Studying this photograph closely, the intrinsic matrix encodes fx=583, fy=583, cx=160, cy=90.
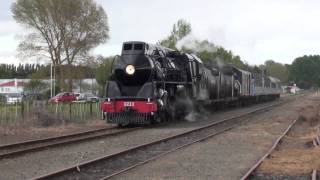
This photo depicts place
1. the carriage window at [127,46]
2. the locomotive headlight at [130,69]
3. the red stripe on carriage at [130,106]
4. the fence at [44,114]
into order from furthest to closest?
the fence at [44,114], the carriage window at [127,46], the locomotive headlight at [130,69], the red stripe on carriage at [130,106]

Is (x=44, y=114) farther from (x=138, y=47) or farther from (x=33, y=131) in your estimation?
(x=138, y=47)

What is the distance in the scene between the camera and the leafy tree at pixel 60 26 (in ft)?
218

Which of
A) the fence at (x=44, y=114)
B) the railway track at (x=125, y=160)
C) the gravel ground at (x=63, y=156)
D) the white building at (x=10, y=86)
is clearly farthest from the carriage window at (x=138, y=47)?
the white building at (x=10, y=86)

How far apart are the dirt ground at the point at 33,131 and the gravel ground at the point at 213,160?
21.4 ft

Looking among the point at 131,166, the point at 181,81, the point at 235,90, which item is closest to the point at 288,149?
the point at 131,166

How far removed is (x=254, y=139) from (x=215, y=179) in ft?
28.8

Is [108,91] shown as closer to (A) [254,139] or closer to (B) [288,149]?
(A) [254,139]

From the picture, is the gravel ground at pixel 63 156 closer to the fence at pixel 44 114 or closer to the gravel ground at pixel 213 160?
the gravel ground at pixel 213 160

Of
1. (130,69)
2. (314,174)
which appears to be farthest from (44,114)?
(314,174)

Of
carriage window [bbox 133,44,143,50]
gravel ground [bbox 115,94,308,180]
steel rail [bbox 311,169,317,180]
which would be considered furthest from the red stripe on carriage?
steel rail [bbox 311,169,317,180]

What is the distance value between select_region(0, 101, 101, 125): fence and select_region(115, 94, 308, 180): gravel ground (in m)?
9.07

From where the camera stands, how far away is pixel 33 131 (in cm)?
2355

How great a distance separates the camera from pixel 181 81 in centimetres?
2811

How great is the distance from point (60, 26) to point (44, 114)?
135ft
